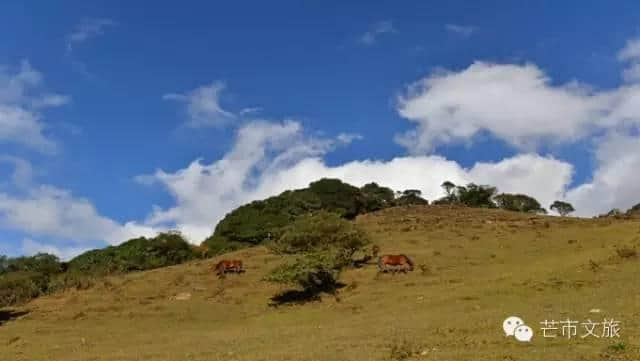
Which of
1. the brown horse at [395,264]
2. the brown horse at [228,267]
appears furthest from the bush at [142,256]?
the brown horse at [395,264]

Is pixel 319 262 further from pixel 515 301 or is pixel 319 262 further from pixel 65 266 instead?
pixel 65 266

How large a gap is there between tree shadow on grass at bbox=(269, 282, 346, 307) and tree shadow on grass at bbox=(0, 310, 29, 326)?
15.4m

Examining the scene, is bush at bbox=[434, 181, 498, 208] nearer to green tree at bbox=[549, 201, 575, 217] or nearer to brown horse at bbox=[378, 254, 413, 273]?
green tree at bbox=[549, 201, 575, 217]

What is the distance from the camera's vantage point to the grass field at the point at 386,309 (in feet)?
65.4

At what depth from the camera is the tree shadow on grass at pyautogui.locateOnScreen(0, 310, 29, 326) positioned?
39.2 m

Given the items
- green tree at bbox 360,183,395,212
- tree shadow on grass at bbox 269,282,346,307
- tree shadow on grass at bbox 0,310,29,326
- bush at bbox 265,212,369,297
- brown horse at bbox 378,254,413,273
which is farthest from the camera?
green tree at bbox 360,183,395,212

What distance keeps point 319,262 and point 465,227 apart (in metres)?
30.1

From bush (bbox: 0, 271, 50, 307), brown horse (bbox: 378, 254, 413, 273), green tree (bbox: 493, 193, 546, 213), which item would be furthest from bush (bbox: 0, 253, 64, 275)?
green tree (bbox: 493, 193, 546, 213)

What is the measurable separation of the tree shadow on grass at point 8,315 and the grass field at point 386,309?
0.07 m

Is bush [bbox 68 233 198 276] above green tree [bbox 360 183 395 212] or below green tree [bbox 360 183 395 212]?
below

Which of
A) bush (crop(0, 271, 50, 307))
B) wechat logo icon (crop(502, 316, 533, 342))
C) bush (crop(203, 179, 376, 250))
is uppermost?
Result: bush (crop(203, 179, 376, 250))

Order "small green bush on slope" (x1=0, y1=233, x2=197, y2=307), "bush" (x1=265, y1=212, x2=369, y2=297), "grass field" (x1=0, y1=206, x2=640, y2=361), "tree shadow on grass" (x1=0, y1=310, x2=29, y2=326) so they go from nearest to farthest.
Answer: "grass field" (x1=0, y1=206, x2=640, y2=361)
"bush" (x1=265, y1=212, x2=369, y2=297)
"tree shadow on grass" (x1=0, y1=310, x2=29, y2=326)
"small green bush on slope" (x1=0, y1=233, x2=197, y2=307)

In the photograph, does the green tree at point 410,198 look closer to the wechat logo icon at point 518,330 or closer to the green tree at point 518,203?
the green tree at point 518,203

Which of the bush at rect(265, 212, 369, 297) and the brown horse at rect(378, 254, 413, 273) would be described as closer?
the bush at rect(265, 212, 369, 297)
